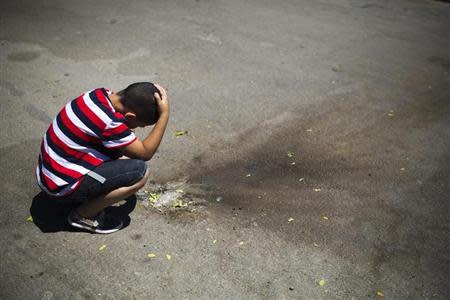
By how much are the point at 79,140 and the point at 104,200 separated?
0.58 metres

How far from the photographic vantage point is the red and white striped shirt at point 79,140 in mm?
3416

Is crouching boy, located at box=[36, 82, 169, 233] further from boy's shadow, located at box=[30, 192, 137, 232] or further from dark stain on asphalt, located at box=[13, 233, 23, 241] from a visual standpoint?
dark stain on asphalt, located at box=[13, 233, 23, 241]

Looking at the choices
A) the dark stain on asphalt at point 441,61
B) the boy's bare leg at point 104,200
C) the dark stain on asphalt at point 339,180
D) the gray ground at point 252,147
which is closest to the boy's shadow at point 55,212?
the gray ground at point 252,147

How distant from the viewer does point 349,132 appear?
5621 millimetres

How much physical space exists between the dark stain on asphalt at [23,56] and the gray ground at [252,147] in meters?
0.03

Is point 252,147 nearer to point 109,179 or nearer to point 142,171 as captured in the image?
point 142,171

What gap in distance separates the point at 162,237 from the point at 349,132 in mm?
2830

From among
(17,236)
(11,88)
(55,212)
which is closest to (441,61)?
(55,212)

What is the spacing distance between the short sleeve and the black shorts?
0.24 m

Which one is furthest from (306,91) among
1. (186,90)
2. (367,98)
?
(186,90)

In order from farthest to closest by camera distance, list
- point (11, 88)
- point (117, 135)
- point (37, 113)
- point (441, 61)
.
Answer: point (441, 61) → point (11, 88) → point (37, 113) → point (117, 135)

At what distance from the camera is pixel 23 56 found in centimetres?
709

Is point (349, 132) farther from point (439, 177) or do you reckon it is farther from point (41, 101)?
point (41, 101)

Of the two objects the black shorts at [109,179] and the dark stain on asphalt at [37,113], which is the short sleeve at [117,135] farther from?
the dark stain on asphalt at [37,113]
